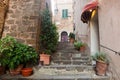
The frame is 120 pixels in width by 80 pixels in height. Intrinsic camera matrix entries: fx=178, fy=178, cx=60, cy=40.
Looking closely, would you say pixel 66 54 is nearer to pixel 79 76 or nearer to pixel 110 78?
pixel 79 76

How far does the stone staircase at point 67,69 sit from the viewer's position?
516 centimetres

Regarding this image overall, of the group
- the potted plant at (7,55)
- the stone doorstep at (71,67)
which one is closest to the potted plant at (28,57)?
the potted plant at (7,55)

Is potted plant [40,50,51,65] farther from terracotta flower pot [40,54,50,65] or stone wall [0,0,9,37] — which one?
stone wall [0,0,9,37]

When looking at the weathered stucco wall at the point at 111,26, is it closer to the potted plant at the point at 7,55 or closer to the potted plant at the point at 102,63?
the potted plant at the point at 102,63

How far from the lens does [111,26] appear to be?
4418mm

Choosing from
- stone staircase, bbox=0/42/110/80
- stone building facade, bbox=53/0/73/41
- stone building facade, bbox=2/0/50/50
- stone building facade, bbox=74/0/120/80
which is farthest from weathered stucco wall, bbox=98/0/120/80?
stone building facade, bbox=53/0/73/41

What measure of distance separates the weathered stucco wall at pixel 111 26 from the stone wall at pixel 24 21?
237 centimetres

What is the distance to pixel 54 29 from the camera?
6613 mm

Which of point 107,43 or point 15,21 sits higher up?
point 15,21

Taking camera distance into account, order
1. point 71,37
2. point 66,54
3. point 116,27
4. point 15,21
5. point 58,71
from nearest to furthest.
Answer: point 116,27 < point 58,71 < point 15,21 < point 66,54 < point 71,37

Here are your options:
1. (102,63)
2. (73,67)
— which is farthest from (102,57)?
(73,67)

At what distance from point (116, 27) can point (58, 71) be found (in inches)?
102

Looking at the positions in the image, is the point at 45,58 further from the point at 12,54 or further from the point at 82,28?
the point at 82,28

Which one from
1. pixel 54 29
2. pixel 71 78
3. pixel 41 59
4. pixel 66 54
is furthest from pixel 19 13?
pixel 71 78
